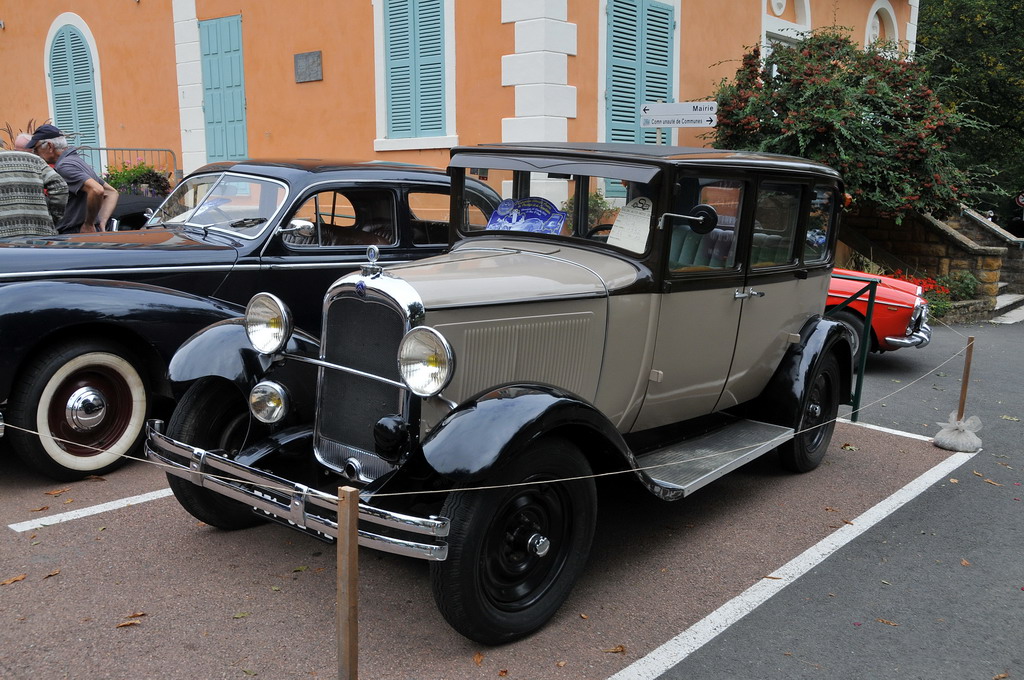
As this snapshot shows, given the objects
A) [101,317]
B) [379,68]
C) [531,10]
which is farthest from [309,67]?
[101,317]

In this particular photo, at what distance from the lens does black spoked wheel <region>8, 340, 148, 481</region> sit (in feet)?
14.6

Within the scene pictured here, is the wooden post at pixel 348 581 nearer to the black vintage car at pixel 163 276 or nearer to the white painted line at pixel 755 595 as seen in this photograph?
the white painted line at pixel 755 595

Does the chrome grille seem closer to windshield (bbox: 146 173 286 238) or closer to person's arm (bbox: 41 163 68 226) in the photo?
windshield (bbox: 146 173 286 238)

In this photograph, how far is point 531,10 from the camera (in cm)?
944

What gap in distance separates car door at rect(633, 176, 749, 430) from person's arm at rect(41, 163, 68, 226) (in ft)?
15.3

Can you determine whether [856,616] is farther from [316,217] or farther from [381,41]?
[381,41]

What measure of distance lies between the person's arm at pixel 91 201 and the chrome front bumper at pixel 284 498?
3.99 metres

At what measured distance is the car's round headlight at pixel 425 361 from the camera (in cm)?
307

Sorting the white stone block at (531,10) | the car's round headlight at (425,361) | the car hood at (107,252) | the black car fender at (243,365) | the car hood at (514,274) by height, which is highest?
the white stone block at (531,10)

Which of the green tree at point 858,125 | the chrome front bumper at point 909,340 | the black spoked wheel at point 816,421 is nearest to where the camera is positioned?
the black spoked wheel at point 816,421

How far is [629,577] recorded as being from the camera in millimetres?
3807

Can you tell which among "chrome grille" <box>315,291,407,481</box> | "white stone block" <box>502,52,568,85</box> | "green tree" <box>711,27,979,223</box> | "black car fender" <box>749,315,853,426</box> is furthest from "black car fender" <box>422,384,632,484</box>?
"green tree" <box>711,27,979,223</box>

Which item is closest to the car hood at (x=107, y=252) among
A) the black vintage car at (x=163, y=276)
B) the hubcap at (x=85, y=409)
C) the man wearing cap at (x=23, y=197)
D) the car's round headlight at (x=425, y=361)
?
the black vintage car at (x=163, y=276)

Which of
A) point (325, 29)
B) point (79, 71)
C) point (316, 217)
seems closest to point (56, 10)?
point (79, 71)
